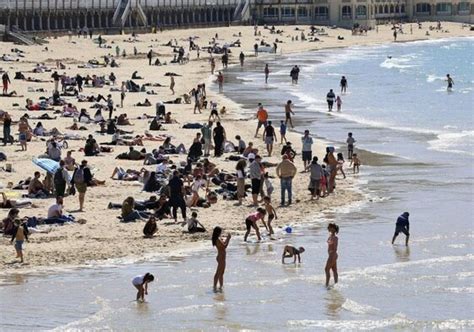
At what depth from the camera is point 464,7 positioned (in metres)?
160

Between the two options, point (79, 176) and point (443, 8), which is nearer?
point (79, 176)

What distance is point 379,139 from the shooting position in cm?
3953

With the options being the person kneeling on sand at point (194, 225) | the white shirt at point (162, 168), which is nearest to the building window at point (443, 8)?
the white shirt at point (162, 168)

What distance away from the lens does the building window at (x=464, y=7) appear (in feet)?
522

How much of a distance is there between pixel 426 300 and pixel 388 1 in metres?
137

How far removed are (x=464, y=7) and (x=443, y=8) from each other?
304 centimetres

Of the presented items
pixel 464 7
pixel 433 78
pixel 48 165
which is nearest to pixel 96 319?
pixel 48 165

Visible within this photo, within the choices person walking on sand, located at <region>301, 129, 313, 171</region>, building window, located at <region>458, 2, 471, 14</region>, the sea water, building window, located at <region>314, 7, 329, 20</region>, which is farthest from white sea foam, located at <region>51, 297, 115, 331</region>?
building window, located at <region>458, 2, 471, 14</region>

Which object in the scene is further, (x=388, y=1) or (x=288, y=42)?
(x=388, y=1)

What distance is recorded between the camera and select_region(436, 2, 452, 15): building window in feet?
521

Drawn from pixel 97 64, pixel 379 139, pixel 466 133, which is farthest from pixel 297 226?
pixel 97 64

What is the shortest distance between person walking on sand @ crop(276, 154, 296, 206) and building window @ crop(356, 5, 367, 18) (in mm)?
117627

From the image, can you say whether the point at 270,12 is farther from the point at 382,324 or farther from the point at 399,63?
the point at 382,324

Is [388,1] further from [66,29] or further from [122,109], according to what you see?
[122,109]
